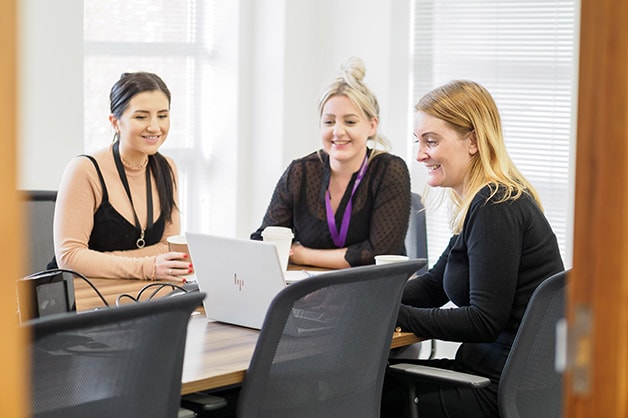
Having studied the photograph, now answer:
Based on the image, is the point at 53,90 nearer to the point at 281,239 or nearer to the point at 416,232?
the point at 281,239

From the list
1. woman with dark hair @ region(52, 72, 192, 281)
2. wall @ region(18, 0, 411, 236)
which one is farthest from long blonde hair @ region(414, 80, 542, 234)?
wall @ region(18, 0, 411, 236)

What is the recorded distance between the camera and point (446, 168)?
2.75 metres

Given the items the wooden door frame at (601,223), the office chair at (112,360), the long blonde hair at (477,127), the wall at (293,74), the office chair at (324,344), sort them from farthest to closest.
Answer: the wall at (293,74) → the long blonde hair at (477,127) → the office chair at (324,344) → the office chair at (112,360) → the wooden door frame at (601,223)

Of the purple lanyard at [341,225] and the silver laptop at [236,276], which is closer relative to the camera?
the silver laptop at [236,276]

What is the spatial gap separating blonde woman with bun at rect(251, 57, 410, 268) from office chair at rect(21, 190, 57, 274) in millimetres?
722

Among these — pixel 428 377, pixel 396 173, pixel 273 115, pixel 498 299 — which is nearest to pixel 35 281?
pixel 428 377

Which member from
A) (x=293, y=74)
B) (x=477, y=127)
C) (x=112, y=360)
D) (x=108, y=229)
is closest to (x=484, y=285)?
(x=477, y=127)

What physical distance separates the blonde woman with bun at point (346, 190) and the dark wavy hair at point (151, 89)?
0.33 metres

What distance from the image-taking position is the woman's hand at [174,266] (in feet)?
9.78

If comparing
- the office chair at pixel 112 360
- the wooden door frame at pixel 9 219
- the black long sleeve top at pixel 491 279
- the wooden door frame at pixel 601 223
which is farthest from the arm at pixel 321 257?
the wooden door frame at pixel 9 219

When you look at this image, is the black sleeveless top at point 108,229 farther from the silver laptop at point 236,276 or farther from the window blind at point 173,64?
the window blind at point 173,64

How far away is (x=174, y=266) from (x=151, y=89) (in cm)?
A: 74

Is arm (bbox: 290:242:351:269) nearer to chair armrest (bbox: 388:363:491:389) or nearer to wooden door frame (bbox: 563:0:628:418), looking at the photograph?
chair armrest (bbox: 388:363:491:389)

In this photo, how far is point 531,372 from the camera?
2.38 meters
